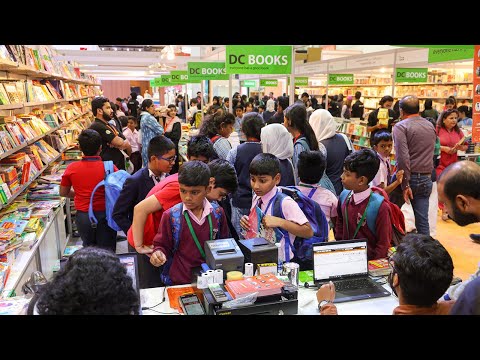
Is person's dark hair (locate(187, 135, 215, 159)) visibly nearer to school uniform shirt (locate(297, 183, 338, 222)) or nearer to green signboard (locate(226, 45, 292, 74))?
school uniform shirt (locate(297, 183, 338, 222))

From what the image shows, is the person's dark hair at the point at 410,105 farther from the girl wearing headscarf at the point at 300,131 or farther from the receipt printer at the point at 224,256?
the receipt printer at the point at 224,256

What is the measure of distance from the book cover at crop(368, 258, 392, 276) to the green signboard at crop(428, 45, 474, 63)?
4.92 metres

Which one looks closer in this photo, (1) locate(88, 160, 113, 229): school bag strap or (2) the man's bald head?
(2) the man's bald head

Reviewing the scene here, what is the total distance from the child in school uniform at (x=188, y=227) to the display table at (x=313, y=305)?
20 centimetres

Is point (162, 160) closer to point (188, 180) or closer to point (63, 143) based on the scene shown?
point (188, 180)

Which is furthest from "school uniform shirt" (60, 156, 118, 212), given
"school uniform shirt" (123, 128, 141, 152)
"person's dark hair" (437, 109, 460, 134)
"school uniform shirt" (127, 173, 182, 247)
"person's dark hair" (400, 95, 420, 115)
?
"person's dark hair" (437, 109, 460, 134)

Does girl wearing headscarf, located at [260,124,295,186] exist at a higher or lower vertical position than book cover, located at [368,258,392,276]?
higher

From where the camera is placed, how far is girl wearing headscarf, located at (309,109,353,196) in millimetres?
4207

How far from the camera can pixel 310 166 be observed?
314 centimetres

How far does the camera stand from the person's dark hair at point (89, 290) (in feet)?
4.39

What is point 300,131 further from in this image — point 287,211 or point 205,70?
point 205,70

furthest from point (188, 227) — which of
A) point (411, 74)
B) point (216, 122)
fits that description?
point (411, 74)
